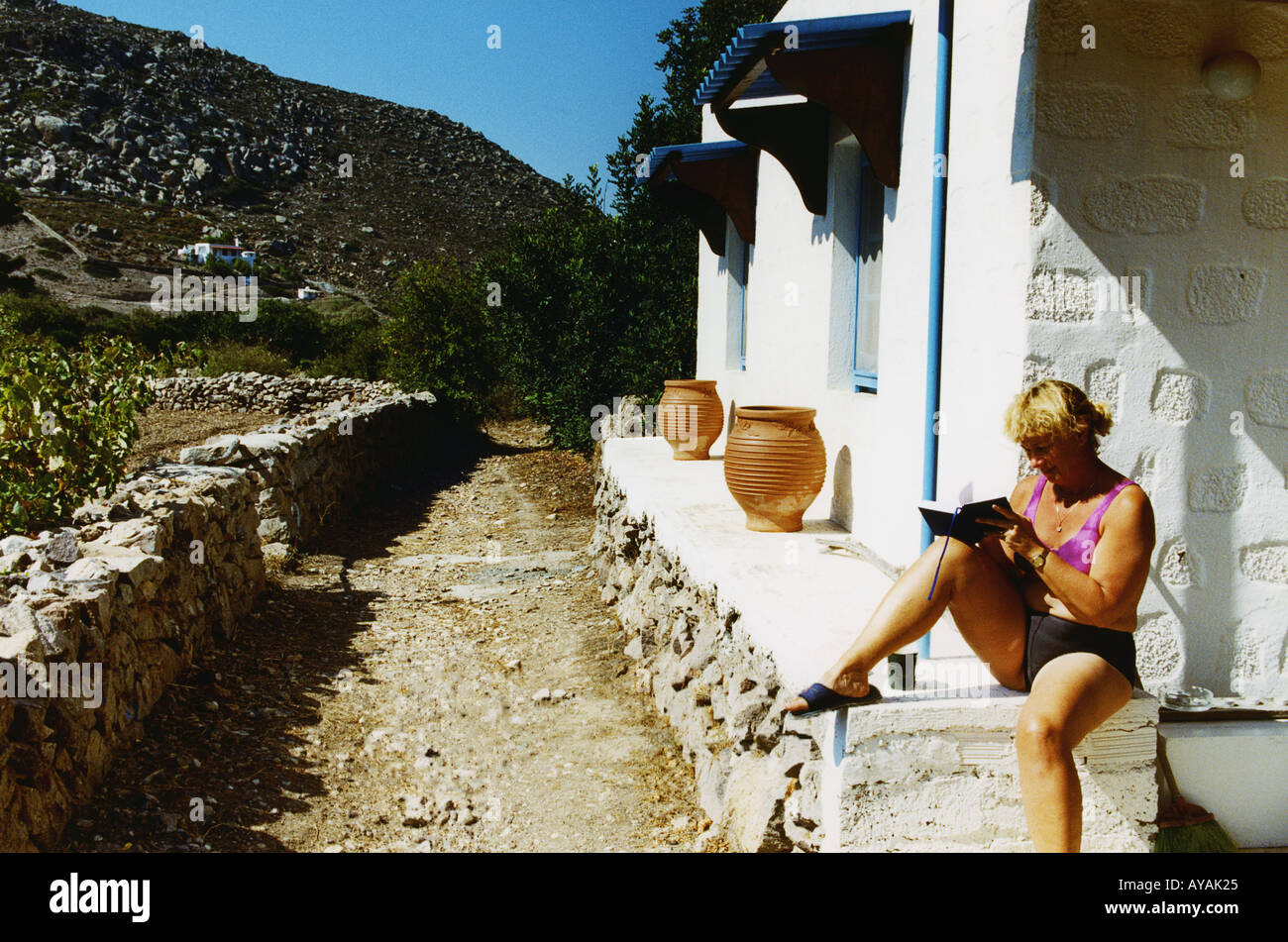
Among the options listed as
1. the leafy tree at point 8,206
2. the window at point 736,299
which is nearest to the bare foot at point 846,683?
the window at point 736,299

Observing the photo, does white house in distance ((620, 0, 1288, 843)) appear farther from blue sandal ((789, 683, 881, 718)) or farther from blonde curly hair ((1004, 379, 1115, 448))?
blonde curly hair ((1004, 379, 1115, 448))

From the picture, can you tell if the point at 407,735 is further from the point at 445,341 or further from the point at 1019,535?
the point at 445,341

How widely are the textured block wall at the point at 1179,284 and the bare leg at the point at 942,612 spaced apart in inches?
28.6

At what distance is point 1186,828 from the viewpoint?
2701 millimetres

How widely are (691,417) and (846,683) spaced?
4.74m

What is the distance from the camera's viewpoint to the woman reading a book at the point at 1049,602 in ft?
7.45

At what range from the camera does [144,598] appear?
3.96 meters

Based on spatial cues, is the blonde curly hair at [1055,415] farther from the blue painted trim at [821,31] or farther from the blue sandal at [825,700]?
the blue painted trim at [821,31]

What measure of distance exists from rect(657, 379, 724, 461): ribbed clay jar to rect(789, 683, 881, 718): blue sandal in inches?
185

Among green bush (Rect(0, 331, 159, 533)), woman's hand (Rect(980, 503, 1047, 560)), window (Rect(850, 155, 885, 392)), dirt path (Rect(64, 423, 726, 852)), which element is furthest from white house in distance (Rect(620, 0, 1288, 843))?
green bush (Rect(0, 331, 159, 533))

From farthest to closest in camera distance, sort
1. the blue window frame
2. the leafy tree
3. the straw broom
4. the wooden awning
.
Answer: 1. the leafy tree
2. the blue window frame
3. the wooden awning
4. the straw broom

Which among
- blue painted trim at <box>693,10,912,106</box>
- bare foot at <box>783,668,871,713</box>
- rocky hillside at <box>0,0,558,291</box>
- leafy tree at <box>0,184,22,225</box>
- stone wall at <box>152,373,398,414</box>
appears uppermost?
rocky hillside at <box>0,0,558,291</box>

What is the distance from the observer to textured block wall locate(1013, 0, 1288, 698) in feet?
9.41
